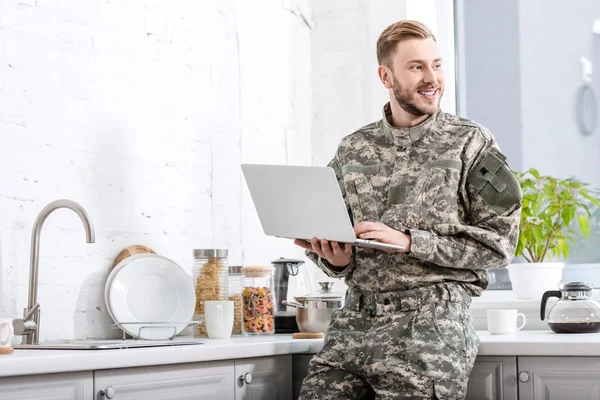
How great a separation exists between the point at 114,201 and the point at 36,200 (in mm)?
293

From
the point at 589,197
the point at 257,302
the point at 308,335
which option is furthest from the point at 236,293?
the point at 589,197

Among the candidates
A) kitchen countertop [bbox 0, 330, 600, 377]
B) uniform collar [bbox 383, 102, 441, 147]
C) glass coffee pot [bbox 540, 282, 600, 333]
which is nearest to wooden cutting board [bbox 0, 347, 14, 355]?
kitchen countertop [bbox 0, 330, 600, 377]

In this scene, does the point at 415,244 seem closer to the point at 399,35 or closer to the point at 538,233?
the point at 399,35

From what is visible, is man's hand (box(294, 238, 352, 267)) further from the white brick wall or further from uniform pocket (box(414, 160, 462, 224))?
the white brick wall

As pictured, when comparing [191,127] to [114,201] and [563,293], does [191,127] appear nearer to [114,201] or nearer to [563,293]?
[114,201]

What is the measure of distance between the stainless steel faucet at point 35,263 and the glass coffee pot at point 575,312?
1353 mm

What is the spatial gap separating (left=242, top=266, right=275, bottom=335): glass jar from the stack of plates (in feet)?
0.67

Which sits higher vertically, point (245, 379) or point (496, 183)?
point (496, 183)

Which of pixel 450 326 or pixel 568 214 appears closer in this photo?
pixel 450 326

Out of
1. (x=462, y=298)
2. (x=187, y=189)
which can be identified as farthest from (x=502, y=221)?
(x=187, y=189)

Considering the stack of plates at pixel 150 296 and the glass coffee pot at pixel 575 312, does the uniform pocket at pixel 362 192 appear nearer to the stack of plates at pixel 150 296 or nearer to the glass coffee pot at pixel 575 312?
the stack of plates at pixel 150 296

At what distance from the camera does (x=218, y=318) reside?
2779 millimetres

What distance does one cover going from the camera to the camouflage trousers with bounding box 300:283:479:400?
219cm

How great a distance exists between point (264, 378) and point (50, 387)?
72 centimetres
